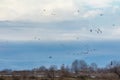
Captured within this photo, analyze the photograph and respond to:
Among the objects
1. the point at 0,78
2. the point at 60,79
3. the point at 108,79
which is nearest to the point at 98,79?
the point at 108,79

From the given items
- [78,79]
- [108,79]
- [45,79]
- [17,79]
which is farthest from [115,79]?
[17,79]

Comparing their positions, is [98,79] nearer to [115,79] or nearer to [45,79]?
[115,79]

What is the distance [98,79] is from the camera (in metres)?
187

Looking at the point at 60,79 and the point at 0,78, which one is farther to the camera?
the point at 60,79

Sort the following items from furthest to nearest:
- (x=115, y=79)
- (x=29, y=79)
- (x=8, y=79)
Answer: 1. (x=115, y=79)
2. (x=29, y=79)
3. (x=8, y=79)

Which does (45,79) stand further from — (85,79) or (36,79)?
(85,79)

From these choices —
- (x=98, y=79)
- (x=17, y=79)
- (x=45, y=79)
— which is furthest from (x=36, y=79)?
(x=98, y=79)

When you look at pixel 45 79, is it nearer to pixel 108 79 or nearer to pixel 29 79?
pixel 29 79

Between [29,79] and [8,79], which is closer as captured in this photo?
[8,79]

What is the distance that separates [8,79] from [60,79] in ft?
89.0

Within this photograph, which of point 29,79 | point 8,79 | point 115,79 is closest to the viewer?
point 8,79

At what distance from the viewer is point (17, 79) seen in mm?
161375

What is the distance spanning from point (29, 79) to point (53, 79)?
443 inches

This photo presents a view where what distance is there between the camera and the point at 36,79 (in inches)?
6870
